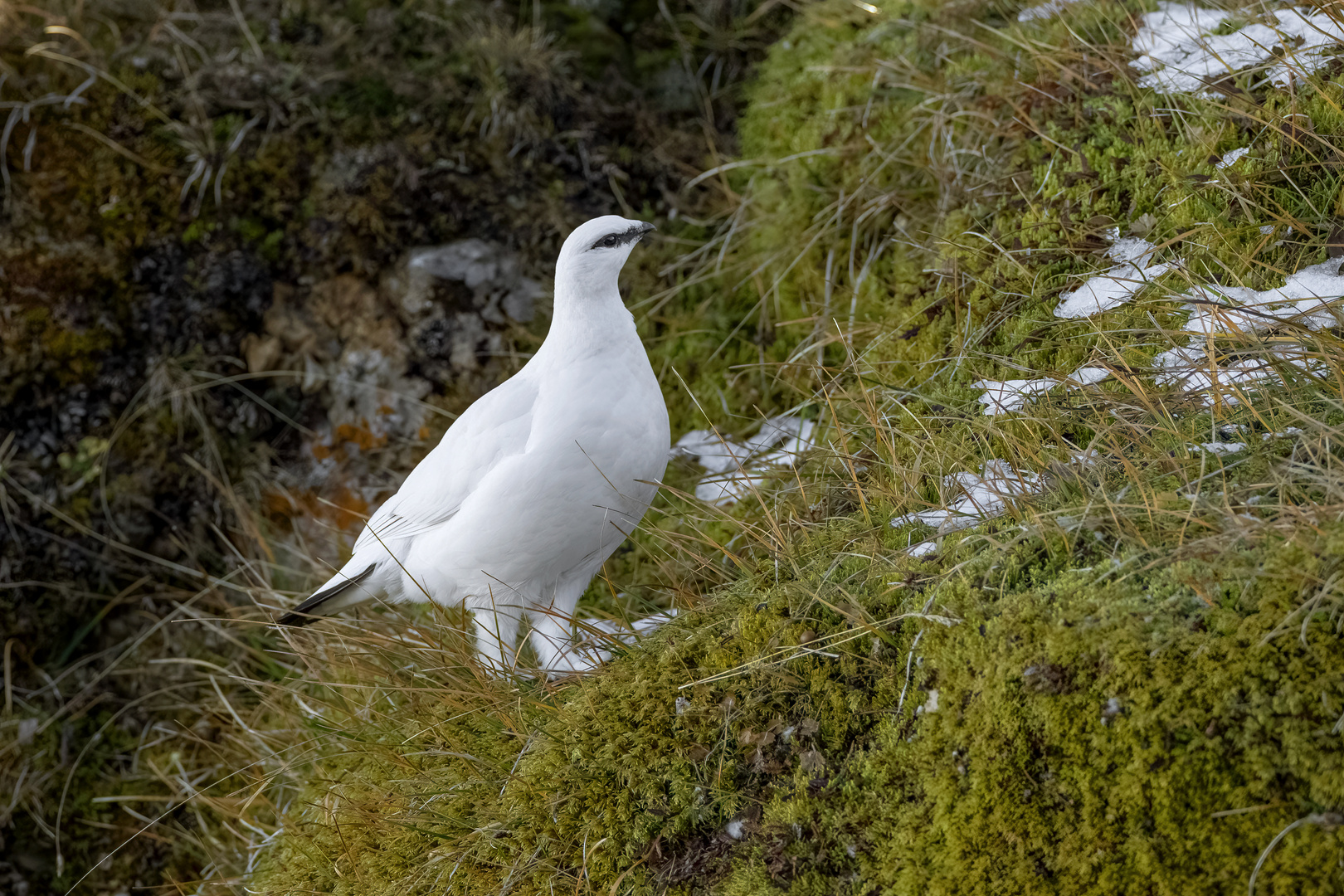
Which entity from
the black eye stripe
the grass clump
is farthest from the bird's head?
the grass clump

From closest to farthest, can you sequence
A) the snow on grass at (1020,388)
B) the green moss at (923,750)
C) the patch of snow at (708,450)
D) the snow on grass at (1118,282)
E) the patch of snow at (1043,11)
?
the green moss at (923,750)
the snow on grass at (1020,388)
the snow on grass at (1118,282)
the patch of snow at (1043,11)
the patch of snow at (708,450)

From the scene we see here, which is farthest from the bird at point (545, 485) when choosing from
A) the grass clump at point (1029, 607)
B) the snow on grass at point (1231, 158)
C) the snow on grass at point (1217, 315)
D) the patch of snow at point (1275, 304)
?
the snow on grass at point (1231, 158)

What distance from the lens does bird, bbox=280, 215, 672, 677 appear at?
293 centimetres

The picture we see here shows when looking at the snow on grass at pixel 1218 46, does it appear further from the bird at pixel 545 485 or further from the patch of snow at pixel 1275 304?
the bird at pixel 545 485

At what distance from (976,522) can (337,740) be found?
261 centimetres

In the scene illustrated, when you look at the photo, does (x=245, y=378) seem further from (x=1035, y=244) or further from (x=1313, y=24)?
(x=1313, y=24)

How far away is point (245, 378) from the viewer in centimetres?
487

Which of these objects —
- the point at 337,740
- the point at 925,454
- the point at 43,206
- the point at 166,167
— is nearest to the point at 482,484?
the point at 337,740

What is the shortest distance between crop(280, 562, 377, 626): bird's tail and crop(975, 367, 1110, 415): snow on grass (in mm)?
2428

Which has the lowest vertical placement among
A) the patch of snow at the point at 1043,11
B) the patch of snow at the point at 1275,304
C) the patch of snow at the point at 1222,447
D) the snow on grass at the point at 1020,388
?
the snow on grass at the point at 1020,388

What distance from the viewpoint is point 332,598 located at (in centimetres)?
342

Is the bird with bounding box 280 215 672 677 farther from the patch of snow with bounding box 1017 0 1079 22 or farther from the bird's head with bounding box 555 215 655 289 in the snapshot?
the patch of snow with bounding box 1017 0 1079 22

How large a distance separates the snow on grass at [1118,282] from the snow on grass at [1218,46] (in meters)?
0.71

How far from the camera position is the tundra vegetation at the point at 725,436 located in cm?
197
